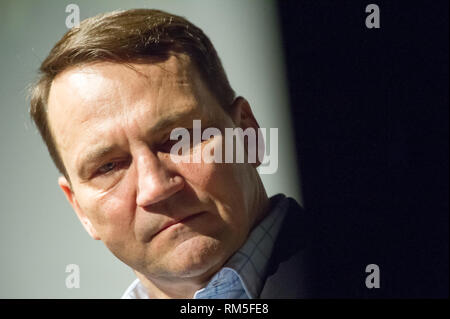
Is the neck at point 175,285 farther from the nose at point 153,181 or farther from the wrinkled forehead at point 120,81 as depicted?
the wrinkled forehead at point 120,81

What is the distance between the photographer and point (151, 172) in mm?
944

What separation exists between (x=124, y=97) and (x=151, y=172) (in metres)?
0.16

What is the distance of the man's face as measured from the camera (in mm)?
957

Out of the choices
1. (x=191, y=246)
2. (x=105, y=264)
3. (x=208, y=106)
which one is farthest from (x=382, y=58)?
(x=105, y=264)

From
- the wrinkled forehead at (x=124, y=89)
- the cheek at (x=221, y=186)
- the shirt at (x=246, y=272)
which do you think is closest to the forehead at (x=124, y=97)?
the wrinkled forehead at (x=124, y=89)

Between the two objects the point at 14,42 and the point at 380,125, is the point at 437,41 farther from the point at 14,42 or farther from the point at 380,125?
the point at 14,42

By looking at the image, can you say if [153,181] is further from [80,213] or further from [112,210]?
[80,213]

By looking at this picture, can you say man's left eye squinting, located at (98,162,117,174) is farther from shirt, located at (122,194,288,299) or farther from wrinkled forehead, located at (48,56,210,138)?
shirt, located at (122,194,288,299)

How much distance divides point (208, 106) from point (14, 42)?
0.74 metres

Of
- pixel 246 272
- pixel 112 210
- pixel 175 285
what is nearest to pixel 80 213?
pixel 112 210

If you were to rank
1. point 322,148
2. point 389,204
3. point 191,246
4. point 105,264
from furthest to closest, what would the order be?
point 105,264, point 322,148, point 389,204, point 191,246

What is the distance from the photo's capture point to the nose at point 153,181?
0.93 m

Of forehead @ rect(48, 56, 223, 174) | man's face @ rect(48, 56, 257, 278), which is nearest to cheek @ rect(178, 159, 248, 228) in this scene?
man's face @ rect(48, 56, 257, 278)

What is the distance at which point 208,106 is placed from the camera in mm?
1033
